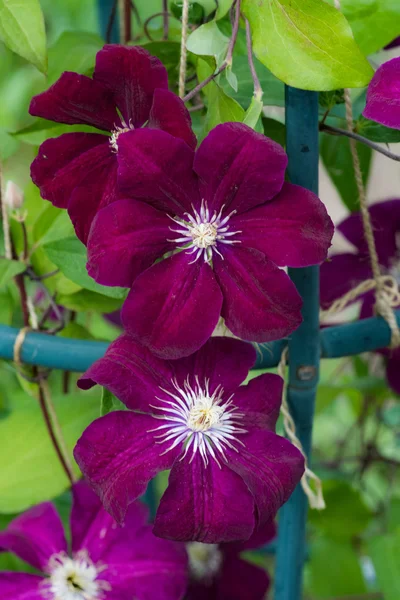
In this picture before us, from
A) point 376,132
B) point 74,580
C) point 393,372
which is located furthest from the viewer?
point 393,372


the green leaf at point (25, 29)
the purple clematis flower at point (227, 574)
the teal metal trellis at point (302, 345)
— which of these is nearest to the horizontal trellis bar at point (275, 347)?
the teal metal trellis at point (302, 345)

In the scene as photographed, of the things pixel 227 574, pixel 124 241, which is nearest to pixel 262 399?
pixel 124 241

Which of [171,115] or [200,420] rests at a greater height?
[171,115]

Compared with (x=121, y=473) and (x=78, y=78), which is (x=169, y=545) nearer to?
(x=121, y=473)

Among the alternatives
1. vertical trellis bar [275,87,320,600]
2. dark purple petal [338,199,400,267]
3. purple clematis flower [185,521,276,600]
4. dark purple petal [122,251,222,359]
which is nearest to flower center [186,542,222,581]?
purple clematis flower [185,521,276,600]

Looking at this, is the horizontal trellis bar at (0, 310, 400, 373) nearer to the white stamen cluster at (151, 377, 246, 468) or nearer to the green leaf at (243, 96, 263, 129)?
the white stamen cluster at (151, 377, 246, 468)

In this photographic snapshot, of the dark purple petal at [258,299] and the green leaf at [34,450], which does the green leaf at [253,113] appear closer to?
the dark purple petal at [258,299]

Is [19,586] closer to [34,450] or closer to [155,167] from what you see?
[34,450]
